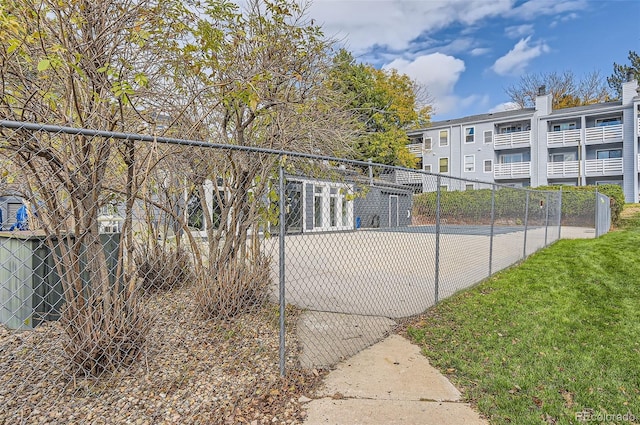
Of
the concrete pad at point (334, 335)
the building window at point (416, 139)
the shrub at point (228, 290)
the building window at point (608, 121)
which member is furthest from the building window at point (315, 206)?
the building window at point (608, 121)

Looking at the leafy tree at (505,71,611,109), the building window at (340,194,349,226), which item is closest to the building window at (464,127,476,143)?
the leafy tree at (505,71,611,109)

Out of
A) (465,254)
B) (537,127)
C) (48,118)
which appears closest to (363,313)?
(48,118)

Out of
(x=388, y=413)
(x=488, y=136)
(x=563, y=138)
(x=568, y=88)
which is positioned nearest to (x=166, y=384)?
(x=388, y=413)

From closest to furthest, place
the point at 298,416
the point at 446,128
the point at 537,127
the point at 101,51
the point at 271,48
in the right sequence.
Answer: the point at 298,416
the point at 101,51
the point at 271,48
the point at 537,127
the point at 446,128

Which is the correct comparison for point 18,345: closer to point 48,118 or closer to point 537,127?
point 48,118

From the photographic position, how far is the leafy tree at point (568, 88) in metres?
31.0

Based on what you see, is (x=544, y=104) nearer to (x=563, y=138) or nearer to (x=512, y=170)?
(x=563, y=138)

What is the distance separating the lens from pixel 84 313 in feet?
8.71

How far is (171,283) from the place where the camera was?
4.84 meters

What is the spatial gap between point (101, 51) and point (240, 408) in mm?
2742

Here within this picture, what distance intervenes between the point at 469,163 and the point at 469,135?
227cm

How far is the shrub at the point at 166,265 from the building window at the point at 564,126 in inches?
1165

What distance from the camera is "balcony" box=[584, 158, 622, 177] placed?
928 inches

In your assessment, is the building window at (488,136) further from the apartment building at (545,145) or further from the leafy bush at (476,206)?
the leafy bush at (476,206)
